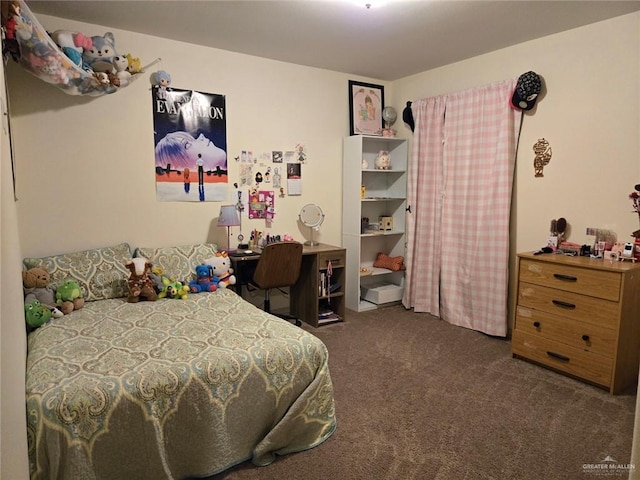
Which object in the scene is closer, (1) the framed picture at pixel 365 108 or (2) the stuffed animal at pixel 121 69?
(2) the stuffed animal at pixel 121 69

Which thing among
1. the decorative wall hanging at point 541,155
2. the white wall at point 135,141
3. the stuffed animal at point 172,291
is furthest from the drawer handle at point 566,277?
the stuffed animal at point 172,291

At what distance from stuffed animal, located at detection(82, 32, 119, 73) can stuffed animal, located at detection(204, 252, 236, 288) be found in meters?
1.59

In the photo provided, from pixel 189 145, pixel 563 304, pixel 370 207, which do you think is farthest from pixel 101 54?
pixel 563 304

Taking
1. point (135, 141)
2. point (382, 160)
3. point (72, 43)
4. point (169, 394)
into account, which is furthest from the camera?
point (382, 160)

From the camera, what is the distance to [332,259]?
3.97 metres

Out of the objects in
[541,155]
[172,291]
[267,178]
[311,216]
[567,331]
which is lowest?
[567,331]

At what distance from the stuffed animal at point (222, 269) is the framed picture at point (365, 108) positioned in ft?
6.83

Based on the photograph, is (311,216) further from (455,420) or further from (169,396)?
(169,396)

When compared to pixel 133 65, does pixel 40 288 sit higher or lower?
lower

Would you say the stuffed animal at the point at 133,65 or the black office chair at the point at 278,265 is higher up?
the stuffed animal at the point at 133,65

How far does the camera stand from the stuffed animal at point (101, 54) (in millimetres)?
2918

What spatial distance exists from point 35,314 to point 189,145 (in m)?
1.80

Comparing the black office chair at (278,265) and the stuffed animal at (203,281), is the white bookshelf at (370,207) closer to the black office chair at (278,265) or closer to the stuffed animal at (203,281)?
the black office chair at (278,265)

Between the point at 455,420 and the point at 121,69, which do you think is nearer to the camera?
the point at 455,420
